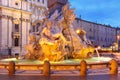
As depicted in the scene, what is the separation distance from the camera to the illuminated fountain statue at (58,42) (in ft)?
57.1

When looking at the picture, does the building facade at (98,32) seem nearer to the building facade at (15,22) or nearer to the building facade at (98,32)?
the building facade at (98,32)

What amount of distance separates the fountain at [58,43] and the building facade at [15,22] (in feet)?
70.7

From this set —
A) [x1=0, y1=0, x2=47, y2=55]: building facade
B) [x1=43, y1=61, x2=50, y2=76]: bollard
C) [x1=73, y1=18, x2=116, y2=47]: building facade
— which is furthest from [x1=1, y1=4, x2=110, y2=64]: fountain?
[x1=73, y1=18, x2=116, y2=47]: building facade

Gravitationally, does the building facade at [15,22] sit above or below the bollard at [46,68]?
above

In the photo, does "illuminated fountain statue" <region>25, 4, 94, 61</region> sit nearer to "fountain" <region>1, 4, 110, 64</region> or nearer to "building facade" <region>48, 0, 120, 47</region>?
"fountain" <region>1, 4, 110, 64</region>

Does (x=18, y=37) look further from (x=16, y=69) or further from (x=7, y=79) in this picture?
(x=7, y=79)

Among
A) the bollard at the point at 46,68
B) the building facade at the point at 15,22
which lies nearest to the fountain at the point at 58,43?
the bollard at the point at 46,68

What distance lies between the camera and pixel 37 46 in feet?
63.4

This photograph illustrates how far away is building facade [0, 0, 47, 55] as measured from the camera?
4153cm

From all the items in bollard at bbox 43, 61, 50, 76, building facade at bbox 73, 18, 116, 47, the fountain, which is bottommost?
bollard at bbox 43, 61, 50, 76

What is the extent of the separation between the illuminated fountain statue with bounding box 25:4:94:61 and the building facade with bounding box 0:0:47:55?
21.6 meters

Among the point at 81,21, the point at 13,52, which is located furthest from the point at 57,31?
the point at 81,21

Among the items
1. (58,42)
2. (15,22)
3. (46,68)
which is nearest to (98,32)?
(15,22)

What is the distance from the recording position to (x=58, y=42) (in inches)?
695
